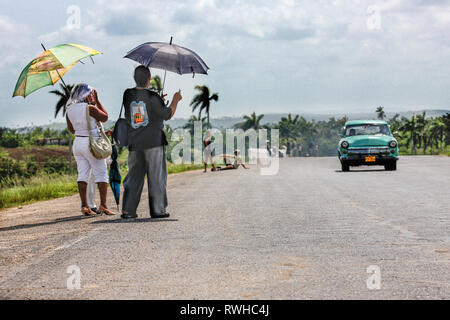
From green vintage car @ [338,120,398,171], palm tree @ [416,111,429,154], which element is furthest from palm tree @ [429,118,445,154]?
green vintage car @ [338,120,398,171]

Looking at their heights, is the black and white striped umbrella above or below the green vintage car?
above

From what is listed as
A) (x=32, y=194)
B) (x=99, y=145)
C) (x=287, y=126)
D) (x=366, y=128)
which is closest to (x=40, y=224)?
(x=99, y=145)

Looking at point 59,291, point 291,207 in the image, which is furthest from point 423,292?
point 291,207

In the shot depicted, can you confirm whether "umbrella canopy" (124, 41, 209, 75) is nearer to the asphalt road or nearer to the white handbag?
the white handbag

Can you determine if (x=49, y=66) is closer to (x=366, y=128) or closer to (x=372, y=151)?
(x=372, y=151)

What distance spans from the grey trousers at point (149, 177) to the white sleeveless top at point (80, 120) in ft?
2.39

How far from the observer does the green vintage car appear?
23156 mm

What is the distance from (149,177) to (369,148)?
48.6ft

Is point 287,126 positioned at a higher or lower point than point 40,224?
higher

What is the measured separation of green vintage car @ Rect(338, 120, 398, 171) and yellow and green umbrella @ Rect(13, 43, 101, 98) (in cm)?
1463

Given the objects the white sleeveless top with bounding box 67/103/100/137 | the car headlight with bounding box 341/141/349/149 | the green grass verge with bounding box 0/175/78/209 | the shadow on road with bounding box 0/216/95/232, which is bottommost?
the green grass verge with bounding box 0/175/78/209

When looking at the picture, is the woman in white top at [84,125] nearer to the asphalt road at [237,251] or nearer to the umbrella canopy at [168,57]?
the asphalt road at [237,251]

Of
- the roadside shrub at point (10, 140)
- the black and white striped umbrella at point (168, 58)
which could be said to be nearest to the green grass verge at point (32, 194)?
the black and white striped umbrella at point (168, 58)

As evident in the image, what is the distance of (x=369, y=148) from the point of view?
76.0 ft
